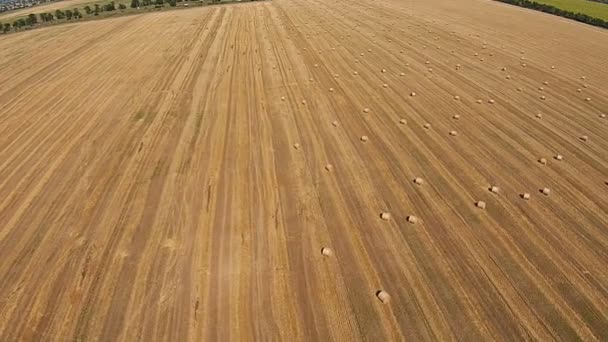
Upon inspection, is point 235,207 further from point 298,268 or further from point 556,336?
point 556,336

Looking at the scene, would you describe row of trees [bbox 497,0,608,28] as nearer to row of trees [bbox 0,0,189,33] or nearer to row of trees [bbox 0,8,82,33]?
row of trees [bbox 0,0,189,33]

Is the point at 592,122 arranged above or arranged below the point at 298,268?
above

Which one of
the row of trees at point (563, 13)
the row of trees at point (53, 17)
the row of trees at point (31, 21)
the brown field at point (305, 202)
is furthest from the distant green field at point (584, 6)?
the row of trees at point (31, 21)

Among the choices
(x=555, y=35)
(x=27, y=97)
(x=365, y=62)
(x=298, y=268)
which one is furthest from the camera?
(x=555, y=35)

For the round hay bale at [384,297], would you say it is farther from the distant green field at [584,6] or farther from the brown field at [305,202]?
the distant green field at [584,6]

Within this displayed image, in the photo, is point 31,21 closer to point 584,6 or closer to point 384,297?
point 384,297

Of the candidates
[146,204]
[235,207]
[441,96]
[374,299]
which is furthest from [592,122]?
[146,204]
